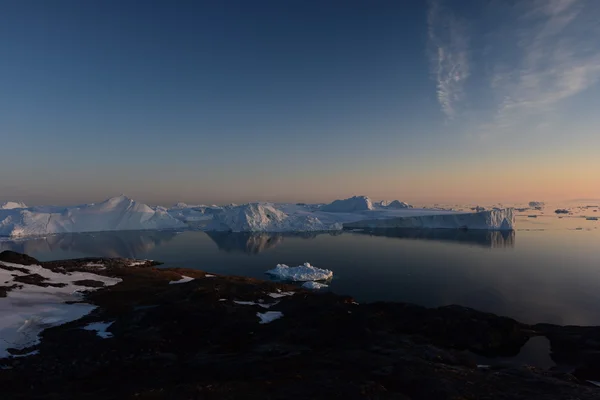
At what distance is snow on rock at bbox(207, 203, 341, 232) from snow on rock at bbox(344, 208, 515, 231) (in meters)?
24.1

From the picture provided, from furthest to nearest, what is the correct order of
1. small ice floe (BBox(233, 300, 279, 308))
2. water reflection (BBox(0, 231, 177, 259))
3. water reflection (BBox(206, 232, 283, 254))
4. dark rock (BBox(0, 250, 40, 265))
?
water reflection (BBox(206, 232, 283, 254)) → water reflection (BBox(0, 231, 177, 259)) → dark rock (BBox(0, 250, 40, 265)) → small ice floe (BBox(233, 300, 279, 308))

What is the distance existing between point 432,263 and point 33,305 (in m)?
66.2

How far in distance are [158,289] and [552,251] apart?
9454 centimetres

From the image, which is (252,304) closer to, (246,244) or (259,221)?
(246,244)

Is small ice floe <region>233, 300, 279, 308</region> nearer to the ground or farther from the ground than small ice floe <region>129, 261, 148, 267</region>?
nearer to the ground

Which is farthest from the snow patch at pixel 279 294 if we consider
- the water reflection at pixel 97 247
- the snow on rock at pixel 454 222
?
the snow on rock at pixel 454 222

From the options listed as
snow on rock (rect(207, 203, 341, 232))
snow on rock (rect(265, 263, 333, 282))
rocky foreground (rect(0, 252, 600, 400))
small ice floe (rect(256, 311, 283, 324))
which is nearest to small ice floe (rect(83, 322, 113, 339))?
rocky foreground (rect(0, 252, 600, 400))

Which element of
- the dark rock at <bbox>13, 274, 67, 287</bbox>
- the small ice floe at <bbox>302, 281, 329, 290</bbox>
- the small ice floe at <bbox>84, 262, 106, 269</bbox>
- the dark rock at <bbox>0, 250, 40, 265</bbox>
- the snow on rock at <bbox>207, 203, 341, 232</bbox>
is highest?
A: the snow on rock at <bbox>207, 203, 341, 232</bbox>

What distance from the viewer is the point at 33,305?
30359 millimetres

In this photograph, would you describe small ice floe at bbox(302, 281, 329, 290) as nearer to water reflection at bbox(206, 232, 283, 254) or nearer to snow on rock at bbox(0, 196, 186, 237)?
water reflection at bbox(206, 232, 283, 254)

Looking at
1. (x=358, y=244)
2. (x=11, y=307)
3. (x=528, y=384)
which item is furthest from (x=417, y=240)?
(x=11, y=307)

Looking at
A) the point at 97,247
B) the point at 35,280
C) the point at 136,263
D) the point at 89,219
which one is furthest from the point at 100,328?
the point at 89,219

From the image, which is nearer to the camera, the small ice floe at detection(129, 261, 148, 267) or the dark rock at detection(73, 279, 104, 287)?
the dark rock at detection(73, 279, 104, 287)

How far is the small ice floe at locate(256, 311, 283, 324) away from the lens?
1249 inches
